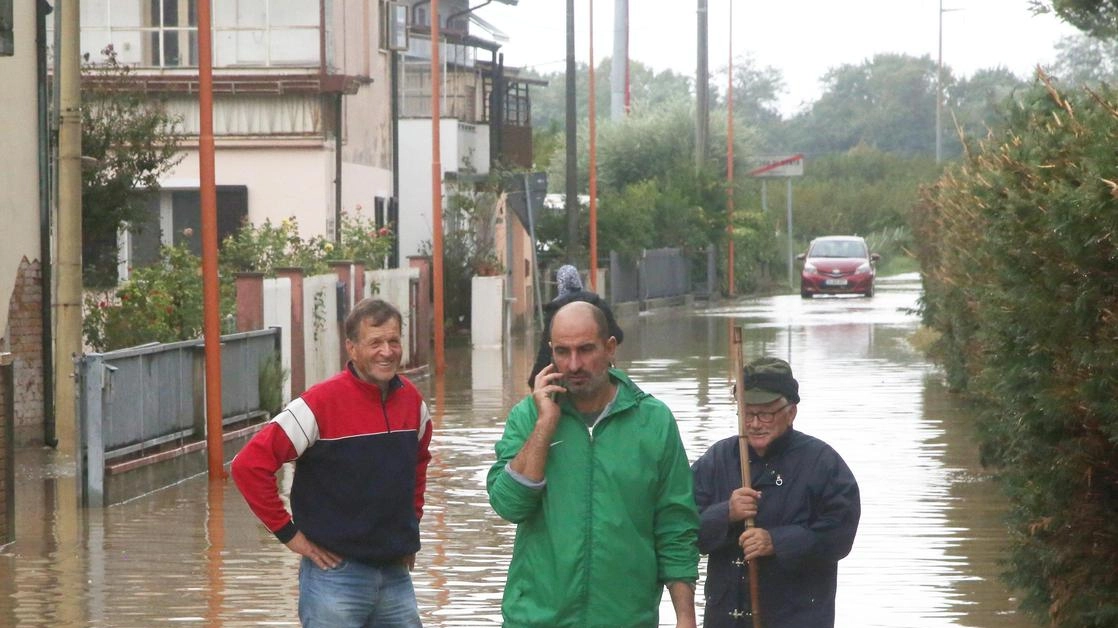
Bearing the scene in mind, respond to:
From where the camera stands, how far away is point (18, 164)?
16.6 metres

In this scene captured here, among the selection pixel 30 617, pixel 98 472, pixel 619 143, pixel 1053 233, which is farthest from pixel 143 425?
pixel 619 143

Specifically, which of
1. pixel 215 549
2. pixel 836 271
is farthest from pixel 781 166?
pixel 215 549

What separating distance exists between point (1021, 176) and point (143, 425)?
6.85 metres

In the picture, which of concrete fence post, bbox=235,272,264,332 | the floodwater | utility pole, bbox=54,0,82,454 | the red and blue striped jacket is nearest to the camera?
the red and blue striped jacket

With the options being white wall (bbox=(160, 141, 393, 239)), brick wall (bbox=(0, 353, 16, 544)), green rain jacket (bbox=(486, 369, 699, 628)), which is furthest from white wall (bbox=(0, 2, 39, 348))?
white wall (bbox=(160, 141, 393, 239))

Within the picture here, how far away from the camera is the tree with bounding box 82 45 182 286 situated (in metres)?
21.4

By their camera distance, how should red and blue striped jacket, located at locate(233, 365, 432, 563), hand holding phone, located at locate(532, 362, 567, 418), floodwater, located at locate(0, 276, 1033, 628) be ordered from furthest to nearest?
floodwater, located at locate(0, 276, 1033, 628)
red and blue striped jacket, located at locate(233, 365, 432, 563)
hand holding phone, located at locate(532, 362, 567, 418)

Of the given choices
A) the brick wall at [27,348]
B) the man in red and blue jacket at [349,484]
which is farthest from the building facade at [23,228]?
the man in red and blue jacket at [349,484]

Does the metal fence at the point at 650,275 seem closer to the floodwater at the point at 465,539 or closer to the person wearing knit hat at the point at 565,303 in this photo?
the floodwater at the point at 465,539

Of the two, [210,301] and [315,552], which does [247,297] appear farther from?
[315,552]

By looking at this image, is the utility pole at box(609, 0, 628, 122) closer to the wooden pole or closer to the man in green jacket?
the wooden pole

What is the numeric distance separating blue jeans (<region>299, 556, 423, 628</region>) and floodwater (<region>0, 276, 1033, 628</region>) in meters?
2.57

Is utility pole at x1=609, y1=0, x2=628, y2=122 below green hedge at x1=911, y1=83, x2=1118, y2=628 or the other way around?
the other way around

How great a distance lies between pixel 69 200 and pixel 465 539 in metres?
4.97
